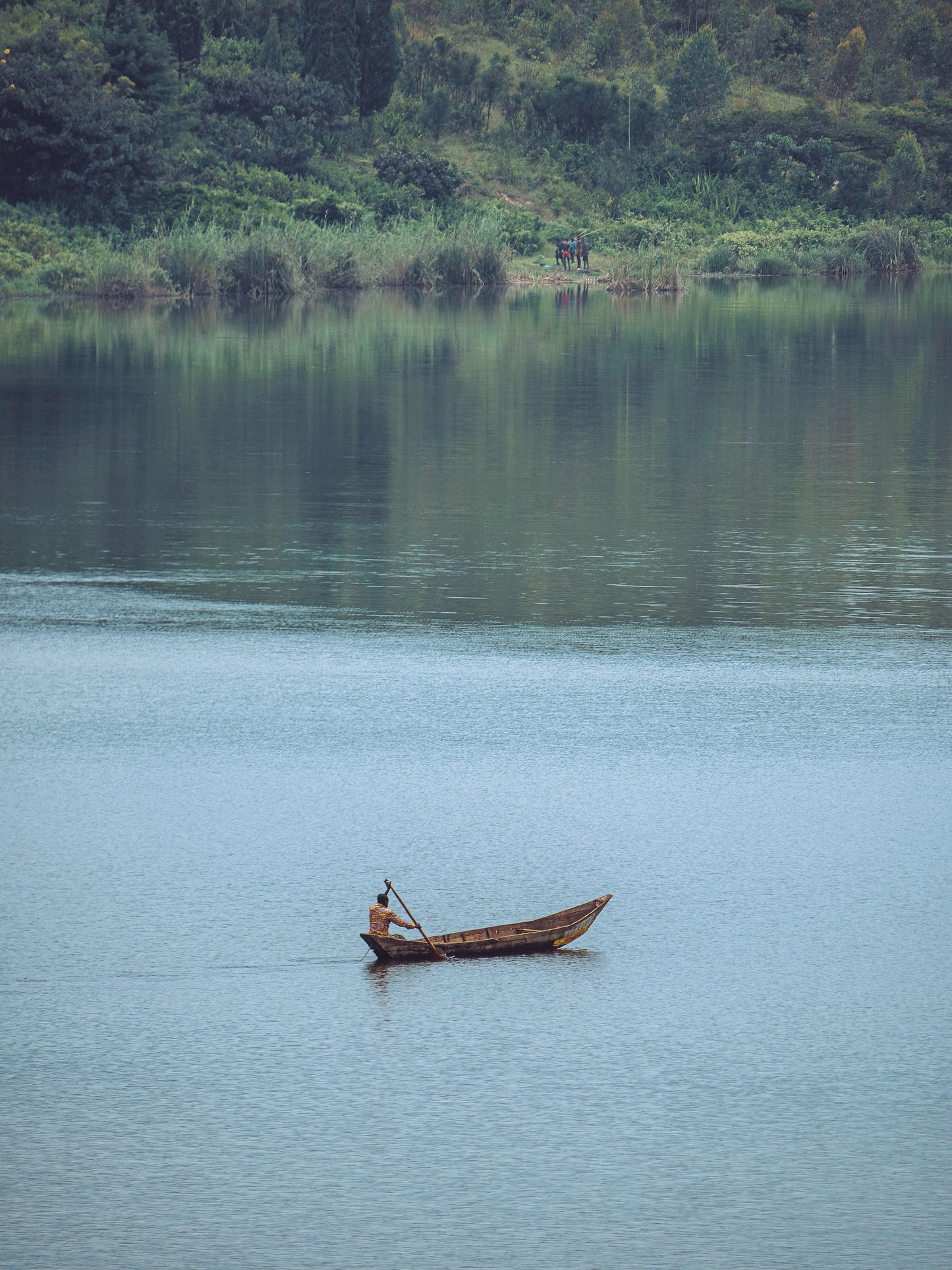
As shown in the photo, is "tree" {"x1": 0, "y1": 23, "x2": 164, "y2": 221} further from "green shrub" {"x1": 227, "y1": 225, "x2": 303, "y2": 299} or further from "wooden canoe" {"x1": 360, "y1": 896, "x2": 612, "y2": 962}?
"wooden canoe" {"x1": 360, "y1": 896, "x2": 612, "y2": 962}

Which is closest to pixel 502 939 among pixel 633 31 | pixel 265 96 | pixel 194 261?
pixel 194 261

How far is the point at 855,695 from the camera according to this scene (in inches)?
408

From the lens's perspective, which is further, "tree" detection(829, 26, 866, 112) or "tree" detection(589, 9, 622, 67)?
"tree" detection(829, 26, 866, 112)

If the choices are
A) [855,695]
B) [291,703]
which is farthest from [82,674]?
[855,695]

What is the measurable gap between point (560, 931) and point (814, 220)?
7401 cm

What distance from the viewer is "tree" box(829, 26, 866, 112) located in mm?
101375

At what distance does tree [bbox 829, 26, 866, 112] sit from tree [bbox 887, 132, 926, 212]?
68.8ft

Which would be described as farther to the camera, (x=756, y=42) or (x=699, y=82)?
(x=756, y=42)

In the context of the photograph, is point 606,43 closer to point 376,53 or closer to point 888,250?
point 376,53

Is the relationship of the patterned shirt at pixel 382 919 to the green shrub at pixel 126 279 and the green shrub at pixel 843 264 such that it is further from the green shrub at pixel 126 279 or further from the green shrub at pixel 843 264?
the green shrub at pixel 843 264

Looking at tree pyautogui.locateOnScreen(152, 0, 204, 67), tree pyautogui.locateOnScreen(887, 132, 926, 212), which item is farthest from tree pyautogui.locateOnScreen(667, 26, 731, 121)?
tree pyautogui.locateOnScreen(152, 0, 204, 67)

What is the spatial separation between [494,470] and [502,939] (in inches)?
513

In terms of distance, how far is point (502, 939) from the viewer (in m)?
6.84

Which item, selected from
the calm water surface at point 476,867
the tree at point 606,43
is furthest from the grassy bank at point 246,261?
the tree at point 606,43
